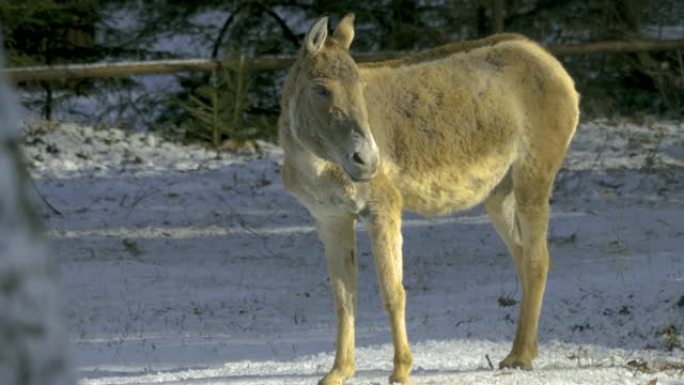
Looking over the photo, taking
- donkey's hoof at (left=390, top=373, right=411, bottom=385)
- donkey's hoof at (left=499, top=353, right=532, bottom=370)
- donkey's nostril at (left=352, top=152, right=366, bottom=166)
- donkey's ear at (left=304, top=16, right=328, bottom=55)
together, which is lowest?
donkey's hoof at (left=499, top=353, right=532, bottom=370)

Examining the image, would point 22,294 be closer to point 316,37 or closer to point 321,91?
point 321,91

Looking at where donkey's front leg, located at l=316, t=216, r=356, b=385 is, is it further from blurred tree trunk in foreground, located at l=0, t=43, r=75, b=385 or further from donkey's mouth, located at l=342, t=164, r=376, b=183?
blurred tree trunk in foreground, located at l=0, t=43, r=75, b=385

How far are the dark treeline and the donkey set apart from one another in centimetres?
851

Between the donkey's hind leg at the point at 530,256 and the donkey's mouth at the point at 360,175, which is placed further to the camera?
the donkey's hind leg at the point at 530,256

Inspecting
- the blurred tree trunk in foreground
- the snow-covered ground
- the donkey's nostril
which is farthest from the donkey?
the blurred tree trunk in foreground

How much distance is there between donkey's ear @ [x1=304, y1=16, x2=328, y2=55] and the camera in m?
5.67

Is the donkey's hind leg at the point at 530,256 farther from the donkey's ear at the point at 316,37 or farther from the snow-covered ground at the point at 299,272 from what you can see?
the donkey's ear at the point at 316,37

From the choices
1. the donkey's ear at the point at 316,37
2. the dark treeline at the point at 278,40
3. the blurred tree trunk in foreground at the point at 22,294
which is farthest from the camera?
the dark treeline at the point at 278,40

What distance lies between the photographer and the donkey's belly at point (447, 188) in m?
6.23

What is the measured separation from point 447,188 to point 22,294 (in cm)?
539

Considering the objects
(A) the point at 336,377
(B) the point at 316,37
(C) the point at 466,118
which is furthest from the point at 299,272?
(B) the point at 316,37

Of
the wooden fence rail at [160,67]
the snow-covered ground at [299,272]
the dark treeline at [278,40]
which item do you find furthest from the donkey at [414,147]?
the dark treeline at [278,40]

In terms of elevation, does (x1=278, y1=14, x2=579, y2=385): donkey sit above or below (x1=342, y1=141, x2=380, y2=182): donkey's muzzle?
below

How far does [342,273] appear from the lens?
6.08 m
